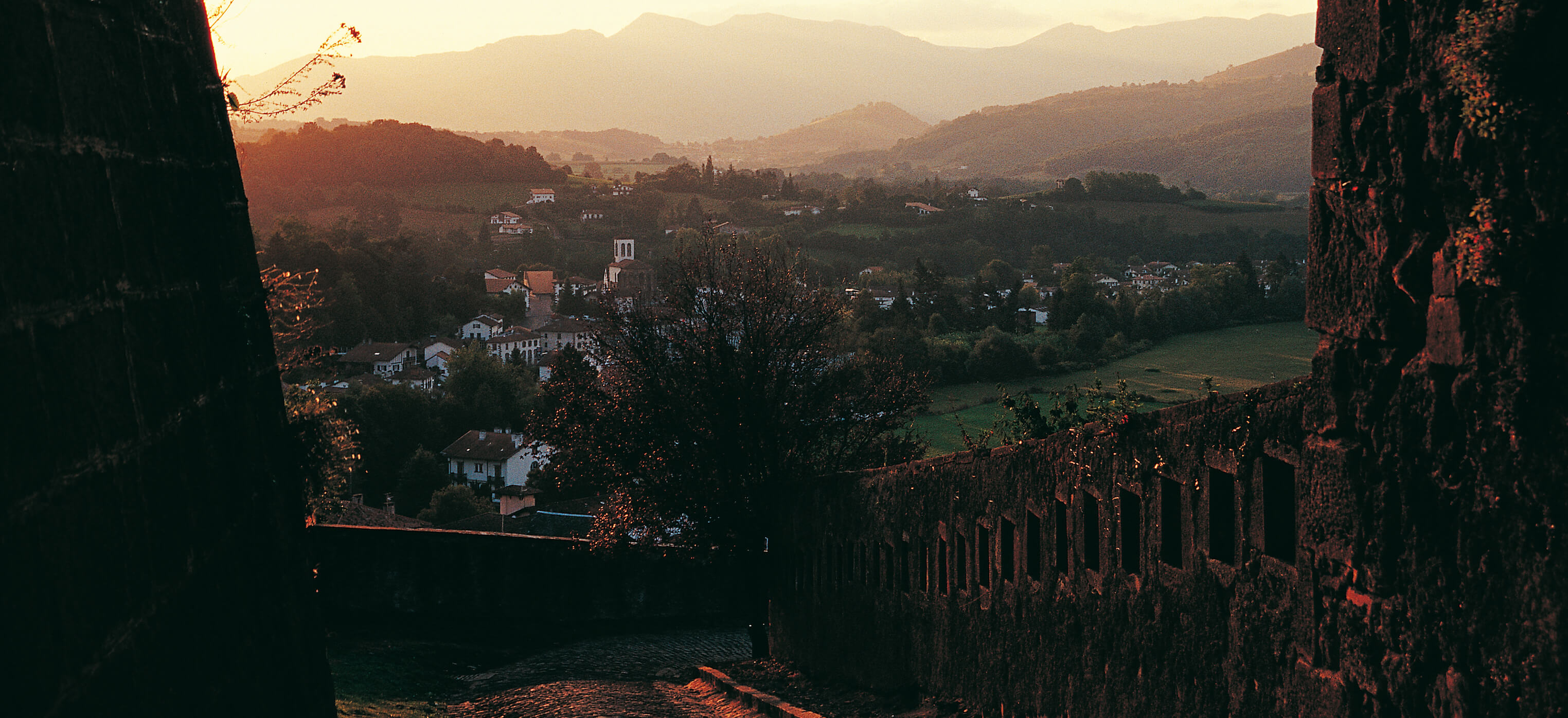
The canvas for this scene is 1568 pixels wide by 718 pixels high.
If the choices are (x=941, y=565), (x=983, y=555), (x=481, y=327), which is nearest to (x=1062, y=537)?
(x=983, y=555)

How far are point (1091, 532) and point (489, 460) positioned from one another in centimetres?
4716

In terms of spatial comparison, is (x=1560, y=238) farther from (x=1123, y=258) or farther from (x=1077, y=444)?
(x=1123, y=258)

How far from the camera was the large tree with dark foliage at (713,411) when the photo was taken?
696 inches

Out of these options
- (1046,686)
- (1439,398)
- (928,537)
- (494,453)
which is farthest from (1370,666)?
(494,453)

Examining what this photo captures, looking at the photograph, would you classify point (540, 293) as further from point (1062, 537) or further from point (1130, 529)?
point (1130, 529)

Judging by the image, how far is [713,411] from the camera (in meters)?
17.9

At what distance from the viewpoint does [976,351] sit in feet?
157

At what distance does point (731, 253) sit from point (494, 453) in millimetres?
34138

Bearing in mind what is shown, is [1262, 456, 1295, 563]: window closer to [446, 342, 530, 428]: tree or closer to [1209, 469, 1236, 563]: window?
[1209, 469, 1236, 563]: window

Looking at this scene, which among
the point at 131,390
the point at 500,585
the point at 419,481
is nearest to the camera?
the point at 131,390

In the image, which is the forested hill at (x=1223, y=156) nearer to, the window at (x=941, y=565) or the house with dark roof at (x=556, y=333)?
the house with dark roof at (x=556, y=333)

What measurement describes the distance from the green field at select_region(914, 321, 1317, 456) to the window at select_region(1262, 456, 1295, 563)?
19930mm

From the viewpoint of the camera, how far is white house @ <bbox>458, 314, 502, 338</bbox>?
254 ft

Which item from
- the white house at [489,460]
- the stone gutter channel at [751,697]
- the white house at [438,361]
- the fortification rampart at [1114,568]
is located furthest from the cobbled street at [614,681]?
the white house at [438,361]
